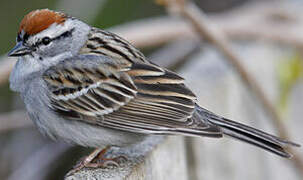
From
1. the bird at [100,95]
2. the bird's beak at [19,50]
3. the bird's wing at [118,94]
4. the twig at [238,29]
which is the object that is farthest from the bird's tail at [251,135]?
the twig at [238,29]

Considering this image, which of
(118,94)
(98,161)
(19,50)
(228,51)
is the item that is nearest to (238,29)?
(228,51)

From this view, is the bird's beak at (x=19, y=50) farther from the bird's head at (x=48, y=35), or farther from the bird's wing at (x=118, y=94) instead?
the bird's wing at (x=118, y=94)

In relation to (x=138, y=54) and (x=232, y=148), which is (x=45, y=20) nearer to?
(x=138, y=54)

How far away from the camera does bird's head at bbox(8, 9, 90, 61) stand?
3.79m

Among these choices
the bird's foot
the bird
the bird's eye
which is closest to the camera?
the bird's foot

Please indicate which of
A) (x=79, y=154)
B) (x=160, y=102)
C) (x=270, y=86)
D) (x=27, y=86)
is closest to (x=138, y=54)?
(x=160, y=102)

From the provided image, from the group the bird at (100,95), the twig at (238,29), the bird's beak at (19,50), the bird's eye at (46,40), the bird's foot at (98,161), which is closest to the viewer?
the bird's foot at (98,161)

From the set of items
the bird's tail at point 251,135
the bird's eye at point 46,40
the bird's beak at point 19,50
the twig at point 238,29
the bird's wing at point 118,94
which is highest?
the bird's eye at point 46,40

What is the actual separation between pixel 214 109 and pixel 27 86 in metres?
1.05

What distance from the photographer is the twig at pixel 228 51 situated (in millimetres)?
4133

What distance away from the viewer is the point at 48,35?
3.96 m

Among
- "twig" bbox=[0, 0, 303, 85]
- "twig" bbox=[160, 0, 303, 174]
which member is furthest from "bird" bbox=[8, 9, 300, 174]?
"twig" bbox=[0, 0, 303, 85]

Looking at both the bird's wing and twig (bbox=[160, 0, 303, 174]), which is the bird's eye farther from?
twig (bbox=[160, 0, 303, 174])

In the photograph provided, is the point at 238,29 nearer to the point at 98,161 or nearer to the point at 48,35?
the point at 48,35
